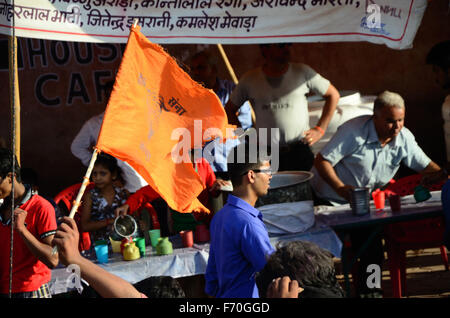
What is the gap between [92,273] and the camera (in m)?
2.68

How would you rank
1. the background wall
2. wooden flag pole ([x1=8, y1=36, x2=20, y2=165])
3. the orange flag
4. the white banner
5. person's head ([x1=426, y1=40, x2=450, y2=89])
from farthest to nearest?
the background wall → person's head ([x1=426, y1=40, x2=450, y2=89]) → the white banner → the orange flag → wooden flag pole ([x1=8, y1=36, x2=20, y2=165])

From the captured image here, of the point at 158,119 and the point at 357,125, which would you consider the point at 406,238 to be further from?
the point at 158,119

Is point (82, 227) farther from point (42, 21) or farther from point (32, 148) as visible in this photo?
point (32, 148)

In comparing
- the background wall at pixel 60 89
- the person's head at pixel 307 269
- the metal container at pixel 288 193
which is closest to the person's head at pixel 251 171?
the metal container at pixel 288 193

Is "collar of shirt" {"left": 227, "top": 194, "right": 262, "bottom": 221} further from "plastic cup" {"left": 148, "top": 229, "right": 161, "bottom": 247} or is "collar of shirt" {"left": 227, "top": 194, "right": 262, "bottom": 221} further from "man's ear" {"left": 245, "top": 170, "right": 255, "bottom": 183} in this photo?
"plastic cup" {"left": 148, "top": 229, "right": 161, "bottom": 247}

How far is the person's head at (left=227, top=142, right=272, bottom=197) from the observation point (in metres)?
3.89

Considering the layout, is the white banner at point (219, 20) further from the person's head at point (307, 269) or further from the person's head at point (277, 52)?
the person's head at point (307, 269)

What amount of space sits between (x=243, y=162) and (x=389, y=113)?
6.43 feet

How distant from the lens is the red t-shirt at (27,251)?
401cm

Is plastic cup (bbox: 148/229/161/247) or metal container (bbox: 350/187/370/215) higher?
metal container (bbox: 350/187/370/215)

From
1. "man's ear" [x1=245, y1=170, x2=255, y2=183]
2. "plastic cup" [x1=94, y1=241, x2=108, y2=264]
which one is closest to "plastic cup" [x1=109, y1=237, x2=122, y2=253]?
"plastic cup" [x1=94, y1=241, x2=108, y2=264]

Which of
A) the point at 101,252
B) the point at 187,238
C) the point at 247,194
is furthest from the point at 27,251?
the point at 247,194

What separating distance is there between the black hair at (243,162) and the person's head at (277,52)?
2688 millimetres
